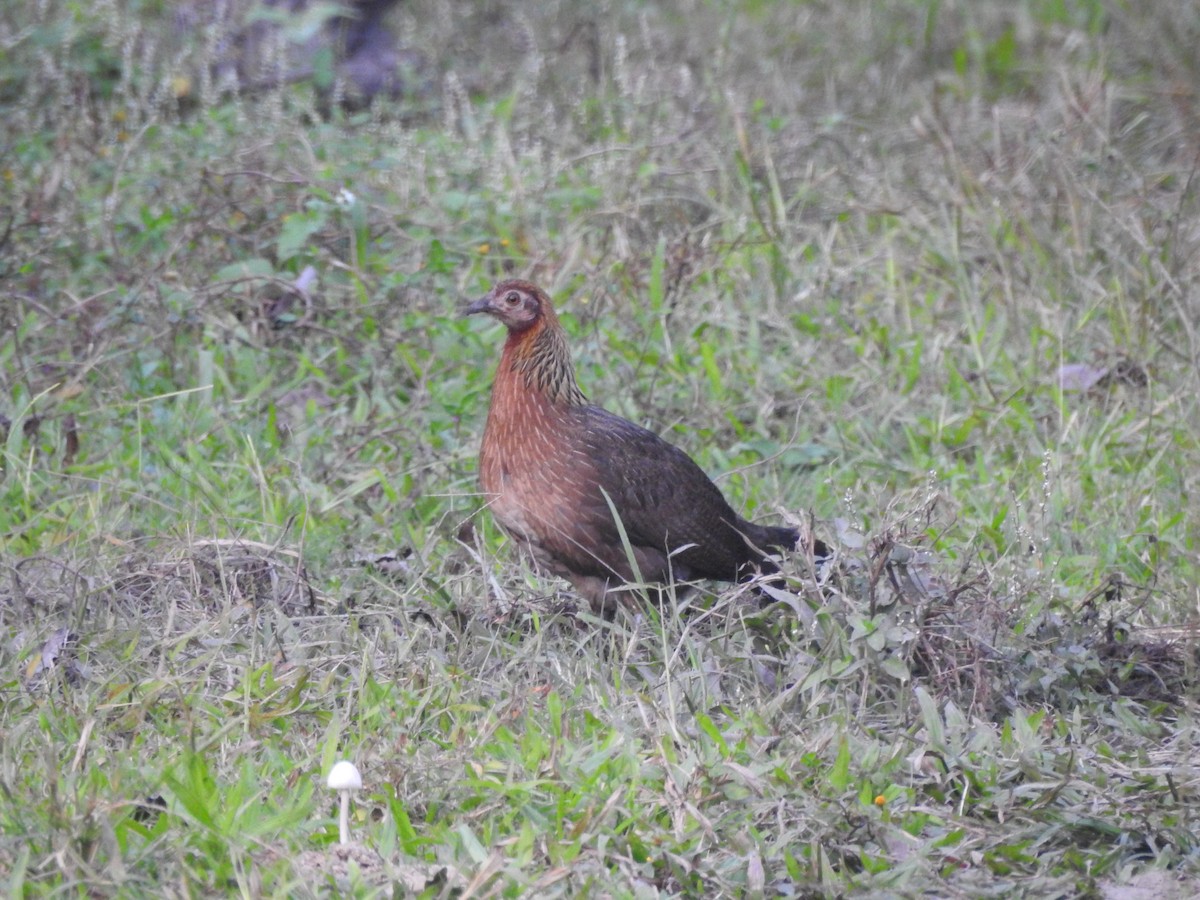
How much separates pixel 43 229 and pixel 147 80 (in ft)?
3.71

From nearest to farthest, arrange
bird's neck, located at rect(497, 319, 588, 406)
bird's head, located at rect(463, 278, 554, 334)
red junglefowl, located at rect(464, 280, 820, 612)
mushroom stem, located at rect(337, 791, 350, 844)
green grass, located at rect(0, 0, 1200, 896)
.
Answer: mushroom stem, located at rect(337, 791, 350, 844) → green grass, located at rect(0, 0, 1200, 896) → red junglefowl, located at rect(464, 280, 820, 612) → bird's neck, located at rect(497, 319, 588, 406) → bird's head, located at rect(463, 278, 554, 334)

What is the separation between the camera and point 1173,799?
3.38m

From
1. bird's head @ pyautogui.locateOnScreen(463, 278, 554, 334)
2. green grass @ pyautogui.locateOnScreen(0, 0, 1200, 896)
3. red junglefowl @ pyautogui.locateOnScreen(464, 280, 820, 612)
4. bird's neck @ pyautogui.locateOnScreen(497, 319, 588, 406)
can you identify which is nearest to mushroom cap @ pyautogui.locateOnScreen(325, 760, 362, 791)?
green grass @ pyautogui.locateOnScreen(0, 0, 1200, 896)

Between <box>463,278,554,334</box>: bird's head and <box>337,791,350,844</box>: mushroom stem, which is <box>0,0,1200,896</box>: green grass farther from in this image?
<box>463,278,554,334</box>: bird's head

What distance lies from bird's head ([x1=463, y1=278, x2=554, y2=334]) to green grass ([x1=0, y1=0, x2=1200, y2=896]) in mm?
680

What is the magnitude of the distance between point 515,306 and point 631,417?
1.11 meters

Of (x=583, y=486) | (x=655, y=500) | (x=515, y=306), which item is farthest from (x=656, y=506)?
Answer: (x=515, y=306)

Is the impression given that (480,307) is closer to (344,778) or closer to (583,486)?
(583,486)

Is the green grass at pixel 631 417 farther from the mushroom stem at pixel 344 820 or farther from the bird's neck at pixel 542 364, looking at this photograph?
the bird's neck at pixel 542 364

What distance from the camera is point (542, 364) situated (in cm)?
474

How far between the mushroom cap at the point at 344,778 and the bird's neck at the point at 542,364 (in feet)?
6.05

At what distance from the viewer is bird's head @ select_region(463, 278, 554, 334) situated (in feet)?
15.9

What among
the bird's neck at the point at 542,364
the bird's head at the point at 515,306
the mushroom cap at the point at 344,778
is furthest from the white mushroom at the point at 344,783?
the bird's head at the point at 515,306

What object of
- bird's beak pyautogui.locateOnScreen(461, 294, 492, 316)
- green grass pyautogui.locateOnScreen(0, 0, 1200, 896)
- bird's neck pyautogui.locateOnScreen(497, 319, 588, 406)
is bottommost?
green grass pyautogui.locateOnScreen(0, 0, 1200, 896)
